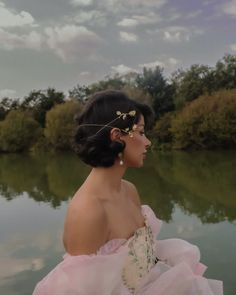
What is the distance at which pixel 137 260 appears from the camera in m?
1.47

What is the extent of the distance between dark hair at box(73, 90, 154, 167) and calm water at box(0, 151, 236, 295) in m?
3.20

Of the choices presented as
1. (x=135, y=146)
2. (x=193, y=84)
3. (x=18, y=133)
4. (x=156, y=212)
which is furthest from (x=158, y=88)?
(x=135, y=146)

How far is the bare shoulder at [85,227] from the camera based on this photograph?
134 centimetres

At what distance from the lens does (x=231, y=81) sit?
36.3 metres

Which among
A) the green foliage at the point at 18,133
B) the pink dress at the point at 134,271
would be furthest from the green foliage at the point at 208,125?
the pink dress at the point at 134,271

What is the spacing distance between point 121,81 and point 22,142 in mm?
11830

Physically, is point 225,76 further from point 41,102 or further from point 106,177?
point 106,177

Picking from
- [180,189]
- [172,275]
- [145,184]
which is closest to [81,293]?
[172,275]

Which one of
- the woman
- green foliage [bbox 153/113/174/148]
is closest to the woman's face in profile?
the woman

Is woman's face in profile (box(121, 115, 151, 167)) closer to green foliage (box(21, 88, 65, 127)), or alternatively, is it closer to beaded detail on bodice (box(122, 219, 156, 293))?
beaded detail on bodice (box(122, 219, 156, 293))

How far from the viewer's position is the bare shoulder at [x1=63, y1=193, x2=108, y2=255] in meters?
1.34

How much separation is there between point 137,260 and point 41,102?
138 ft

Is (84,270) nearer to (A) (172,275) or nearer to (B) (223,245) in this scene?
(A) (172,275)

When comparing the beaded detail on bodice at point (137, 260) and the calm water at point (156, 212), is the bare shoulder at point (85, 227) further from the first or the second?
the calm water at point (156, 212)
